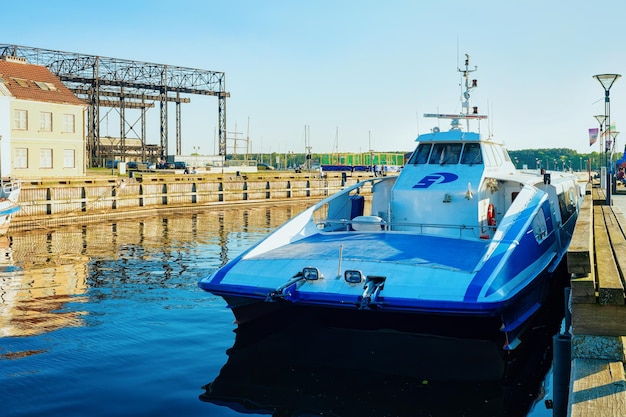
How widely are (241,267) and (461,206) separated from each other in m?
6.10

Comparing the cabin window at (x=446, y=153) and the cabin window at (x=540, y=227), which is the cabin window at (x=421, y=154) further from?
the cabin window at (x=540, y=227)

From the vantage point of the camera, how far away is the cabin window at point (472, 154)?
1752 cm

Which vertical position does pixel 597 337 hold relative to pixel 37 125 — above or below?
below

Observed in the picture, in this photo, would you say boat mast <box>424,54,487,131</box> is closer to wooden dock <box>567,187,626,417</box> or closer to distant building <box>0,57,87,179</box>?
wooden dock <box>567,187,626,417</box>

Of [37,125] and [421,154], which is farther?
[37,125]

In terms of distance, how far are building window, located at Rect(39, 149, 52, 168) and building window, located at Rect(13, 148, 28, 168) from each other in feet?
4.08

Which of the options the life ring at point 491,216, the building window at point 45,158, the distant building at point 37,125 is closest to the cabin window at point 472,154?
the life ring at point 491,216

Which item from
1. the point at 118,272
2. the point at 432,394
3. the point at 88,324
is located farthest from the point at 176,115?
the point at 432,394

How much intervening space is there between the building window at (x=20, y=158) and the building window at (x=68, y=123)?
427 centimetres

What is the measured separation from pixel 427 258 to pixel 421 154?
6003 mm

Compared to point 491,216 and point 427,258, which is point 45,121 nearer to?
point 491,216

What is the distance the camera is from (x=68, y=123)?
172 feet

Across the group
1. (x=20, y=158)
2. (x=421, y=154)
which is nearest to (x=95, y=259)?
(x=421, y=154)

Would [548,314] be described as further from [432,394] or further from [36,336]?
[36,336]
